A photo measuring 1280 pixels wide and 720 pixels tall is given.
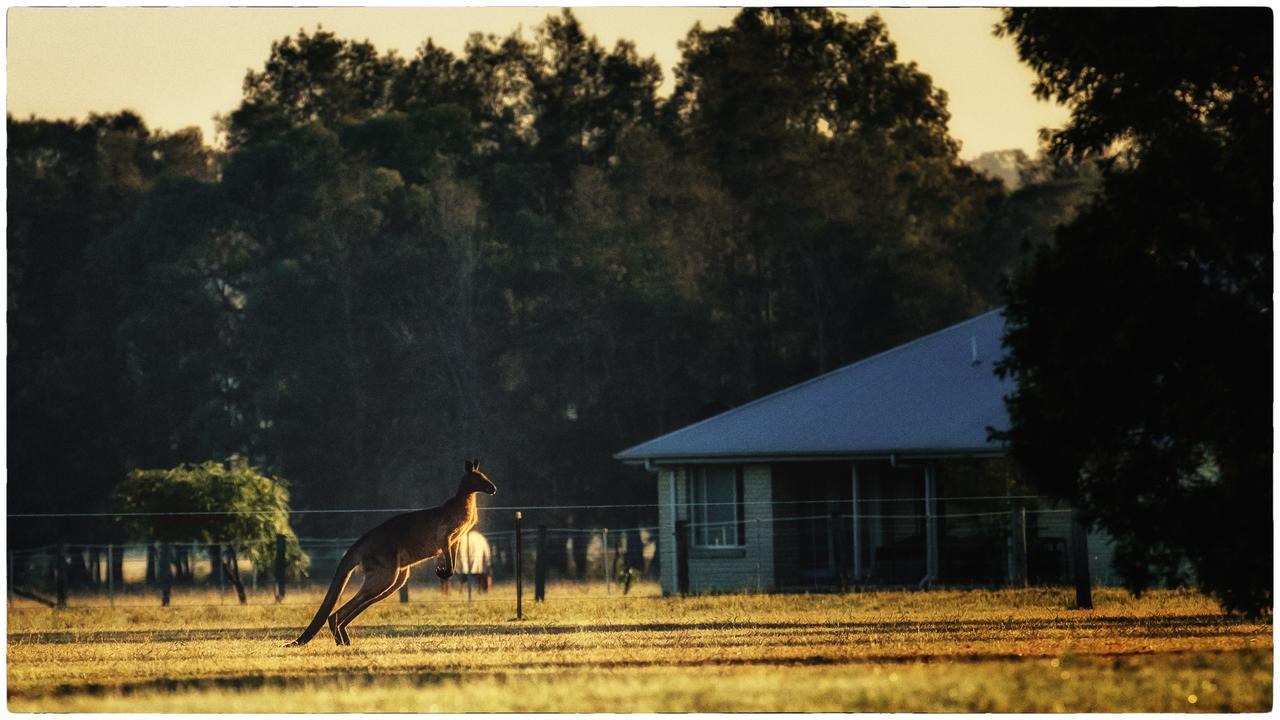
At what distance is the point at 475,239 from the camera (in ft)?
166

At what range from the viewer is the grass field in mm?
14273

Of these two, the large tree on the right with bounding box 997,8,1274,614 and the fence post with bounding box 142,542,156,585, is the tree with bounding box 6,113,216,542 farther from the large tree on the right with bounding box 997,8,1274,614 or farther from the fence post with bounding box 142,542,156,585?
the large tree on the right with bounding box 997,8,1274,614

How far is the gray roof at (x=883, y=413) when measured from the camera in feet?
106

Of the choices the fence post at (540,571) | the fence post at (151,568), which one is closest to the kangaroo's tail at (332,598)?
the fence post at (540,571)

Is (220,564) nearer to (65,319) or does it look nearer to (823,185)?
(65,319)

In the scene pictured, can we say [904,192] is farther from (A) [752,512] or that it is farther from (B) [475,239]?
(A) [752,512]

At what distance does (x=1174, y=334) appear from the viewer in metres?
15.9

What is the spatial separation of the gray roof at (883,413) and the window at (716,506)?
2.05ft

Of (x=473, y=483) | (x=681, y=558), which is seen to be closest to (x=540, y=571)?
(x=681, y=558)

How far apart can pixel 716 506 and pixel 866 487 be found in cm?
249

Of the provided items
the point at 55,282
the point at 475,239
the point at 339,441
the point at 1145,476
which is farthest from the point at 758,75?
the point at 1145,476

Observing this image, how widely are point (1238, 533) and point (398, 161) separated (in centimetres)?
3920

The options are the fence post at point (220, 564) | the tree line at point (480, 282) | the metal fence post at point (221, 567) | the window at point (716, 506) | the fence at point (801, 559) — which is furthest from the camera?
the tree line at point (480, 282)

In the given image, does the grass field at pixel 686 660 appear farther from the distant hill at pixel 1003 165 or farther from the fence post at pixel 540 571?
the distant hill at pixel 1003 165
